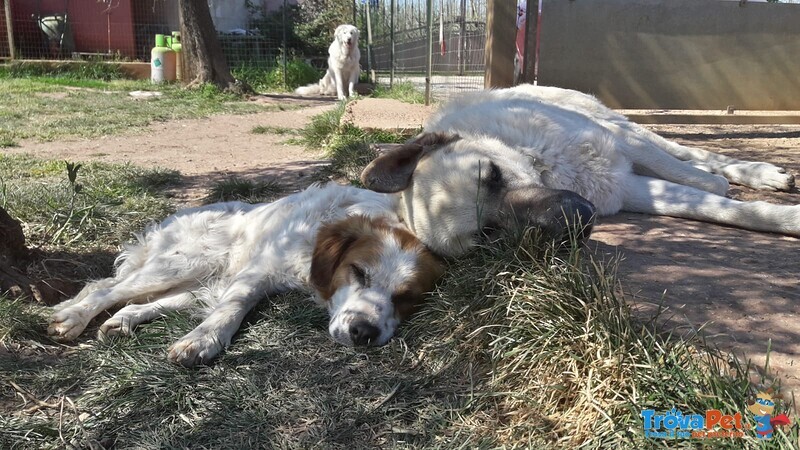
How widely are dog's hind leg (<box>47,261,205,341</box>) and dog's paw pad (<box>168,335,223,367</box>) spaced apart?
0.78m

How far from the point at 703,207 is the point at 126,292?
3386 millimetres

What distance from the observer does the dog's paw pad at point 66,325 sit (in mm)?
3236

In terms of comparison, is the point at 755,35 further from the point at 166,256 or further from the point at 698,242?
the point at 166,256

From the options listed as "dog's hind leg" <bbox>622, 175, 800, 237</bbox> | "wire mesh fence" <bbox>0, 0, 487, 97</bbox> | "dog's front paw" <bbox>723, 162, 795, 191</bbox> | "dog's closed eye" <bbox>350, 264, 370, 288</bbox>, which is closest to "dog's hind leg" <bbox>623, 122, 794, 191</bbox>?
"dog's front paw" <bbox>723, 162, 795, 191</bbox>

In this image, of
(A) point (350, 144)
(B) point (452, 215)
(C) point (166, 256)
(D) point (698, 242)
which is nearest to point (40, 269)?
(C) point (166, 256)

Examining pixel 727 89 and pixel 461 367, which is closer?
pixel 461 367

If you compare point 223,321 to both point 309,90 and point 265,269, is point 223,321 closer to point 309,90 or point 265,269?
point 265,269

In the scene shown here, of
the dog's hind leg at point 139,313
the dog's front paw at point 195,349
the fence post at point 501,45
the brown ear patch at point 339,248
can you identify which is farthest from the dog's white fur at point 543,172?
the fence post at point 501,45

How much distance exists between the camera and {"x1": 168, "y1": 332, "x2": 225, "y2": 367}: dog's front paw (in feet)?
9.22

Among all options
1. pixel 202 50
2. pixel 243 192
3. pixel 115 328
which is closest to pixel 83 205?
pixel 243 192

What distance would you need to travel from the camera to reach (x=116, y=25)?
18047mm

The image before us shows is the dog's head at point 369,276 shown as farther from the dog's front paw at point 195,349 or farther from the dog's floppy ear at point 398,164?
the dog's front paw at point 195,349

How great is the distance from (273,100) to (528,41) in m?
7.97

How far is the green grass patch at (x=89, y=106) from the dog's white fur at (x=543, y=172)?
6.26 m
